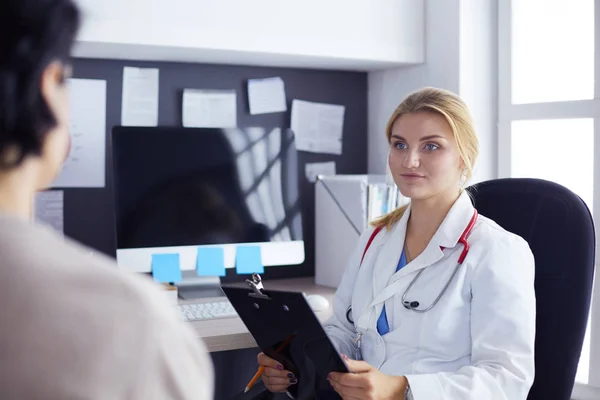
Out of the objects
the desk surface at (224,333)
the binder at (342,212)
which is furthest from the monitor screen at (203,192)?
the desk surface at (224,333)

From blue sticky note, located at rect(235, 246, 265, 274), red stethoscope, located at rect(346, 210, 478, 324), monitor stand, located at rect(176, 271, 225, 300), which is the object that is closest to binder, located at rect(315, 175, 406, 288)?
blue sticky note, located at rect(235, 246, 265, 274)

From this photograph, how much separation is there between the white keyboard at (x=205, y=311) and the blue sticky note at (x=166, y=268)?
0.36 feet

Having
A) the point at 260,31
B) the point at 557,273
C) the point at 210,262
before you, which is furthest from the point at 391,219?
the point at 260,31

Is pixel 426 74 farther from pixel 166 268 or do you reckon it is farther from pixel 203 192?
pixel 166 268

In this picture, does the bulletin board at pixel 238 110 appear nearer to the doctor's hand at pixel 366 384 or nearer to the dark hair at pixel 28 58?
the doctor's hand at pixel 366 384

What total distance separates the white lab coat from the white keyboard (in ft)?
0.95

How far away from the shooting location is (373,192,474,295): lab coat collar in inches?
62.3

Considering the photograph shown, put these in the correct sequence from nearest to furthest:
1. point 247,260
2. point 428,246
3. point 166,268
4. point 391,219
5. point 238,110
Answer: point 428,246
point 391,219
point 166,268
point 247,260
point 238,110

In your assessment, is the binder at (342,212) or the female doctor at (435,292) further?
the binder at (342,212)

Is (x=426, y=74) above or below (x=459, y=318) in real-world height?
above

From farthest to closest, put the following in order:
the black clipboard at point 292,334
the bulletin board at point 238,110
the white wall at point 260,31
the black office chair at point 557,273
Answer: the bulletin board at point 238,110 → the white wall at point 260,31 → the black office chair at point 557,273 → the black clipboard at point 292,334

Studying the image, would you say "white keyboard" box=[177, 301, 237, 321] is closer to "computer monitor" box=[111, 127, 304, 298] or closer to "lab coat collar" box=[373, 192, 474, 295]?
"computer monitor" box=[111, 127, 304, 298]

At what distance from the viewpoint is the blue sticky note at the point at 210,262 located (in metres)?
2.05

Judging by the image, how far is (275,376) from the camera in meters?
1.62
